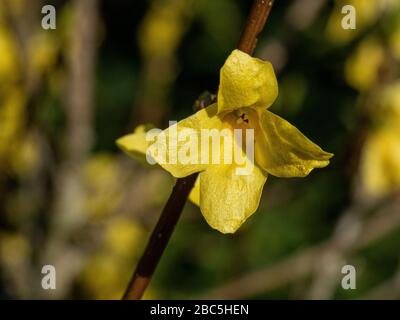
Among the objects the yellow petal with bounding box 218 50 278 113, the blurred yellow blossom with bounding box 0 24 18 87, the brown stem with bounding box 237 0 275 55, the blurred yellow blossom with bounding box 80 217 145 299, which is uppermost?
the blurred yellow blossom with bounding box 0 24 18 87

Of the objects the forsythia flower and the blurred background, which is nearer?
the forsythia flower

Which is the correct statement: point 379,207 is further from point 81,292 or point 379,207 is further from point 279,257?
point 81,292

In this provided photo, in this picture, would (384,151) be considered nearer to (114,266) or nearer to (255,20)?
(114,266)

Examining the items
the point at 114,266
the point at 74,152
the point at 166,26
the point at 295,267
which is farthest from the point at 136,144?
the point at 166,26

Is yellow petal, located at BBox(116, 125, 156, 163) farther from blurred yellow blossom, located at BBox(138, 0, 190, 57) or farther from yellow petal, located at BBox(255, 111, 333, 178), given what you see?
blurred yellow blossom, located at BBox(138, 0, 190, 57)

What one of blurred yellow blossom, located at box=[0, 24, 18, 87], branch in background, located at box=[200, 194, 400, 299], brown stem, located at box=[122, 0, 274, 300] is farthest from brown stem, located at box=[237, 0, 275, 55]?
blurred yellow blossom, located at box=[0, 24, 18, 87]

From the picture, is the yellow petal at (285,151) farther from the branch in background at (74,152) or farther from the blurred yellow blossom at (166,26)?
the blurred yellow blossom at (166,26)

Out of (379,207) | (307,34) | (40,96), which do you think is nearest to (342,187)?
(379,207)
